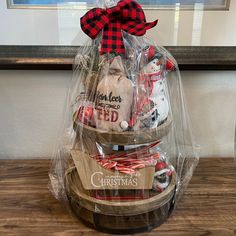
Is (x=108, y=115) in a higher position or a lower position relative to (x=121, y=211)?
higher

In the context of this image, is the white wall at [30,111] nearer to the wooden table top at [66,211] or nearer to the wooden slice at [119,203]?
the wooden table top at [66,211]

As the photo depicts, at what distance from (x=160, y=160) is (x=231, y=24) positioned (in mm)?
401

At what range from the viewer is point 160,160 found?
2.22 feet

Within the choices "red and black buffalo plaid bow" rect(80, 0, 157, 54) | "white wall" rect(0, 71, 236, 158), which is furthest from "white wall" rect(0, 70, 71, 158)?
"red and black buffalo plaid bow" rect(80, 0, 157, 54)

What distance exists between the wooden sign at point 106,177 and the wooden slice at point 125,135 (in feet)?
0.17

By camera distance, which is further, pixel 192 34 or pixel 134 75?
pixel 192 34

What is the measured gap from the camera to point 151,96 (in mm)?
604

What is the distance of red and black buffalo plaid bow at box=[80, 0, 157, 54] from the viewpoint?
59cm

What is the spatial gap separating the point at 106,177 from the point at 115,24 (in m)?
0.28

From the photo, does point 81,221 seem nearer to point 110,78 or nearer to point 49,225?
point 49,225

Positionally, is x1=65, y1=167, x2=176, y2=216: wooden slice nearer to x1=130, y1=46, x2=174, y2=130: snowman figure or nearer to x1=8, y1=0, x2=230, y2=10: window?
x1=130, y1=46, x2=174, y2=130: snowman figure

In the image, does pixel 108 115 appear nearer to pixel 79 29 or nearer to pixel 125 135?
pixel 125 135

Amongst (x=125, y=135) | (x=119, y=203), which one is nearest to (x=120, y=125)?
(x=125, y=135)

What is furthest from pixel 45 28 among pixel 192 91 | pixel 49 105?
pixel 192 91
